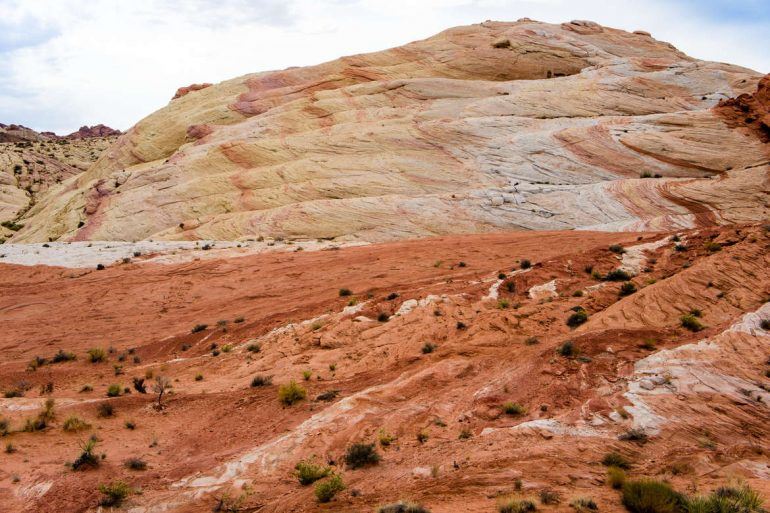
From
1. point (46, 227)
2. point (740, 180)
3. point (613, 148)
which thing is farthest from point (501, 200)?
point (46, 227)

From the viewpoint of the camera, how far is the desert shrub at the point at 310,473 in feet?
34.4

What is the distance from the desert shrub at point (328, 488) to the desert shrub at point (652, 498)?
440 cm

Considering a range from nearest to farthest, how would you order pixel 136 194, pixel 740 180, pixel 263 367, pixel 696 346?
pixel 696 346 → pixel 263 367 → pixel 740 180 → pixel 136 194

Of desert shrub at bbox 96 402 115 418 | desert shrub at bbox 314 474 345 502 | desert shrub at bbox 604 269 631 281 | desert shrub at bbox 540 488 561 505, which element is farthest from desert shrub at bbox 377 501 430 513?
desert shrub at bbox 604 269 631 281

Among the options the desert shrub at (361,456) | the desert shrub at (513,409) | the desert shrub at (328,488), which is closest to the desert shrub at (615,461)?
the desert shrub at (513,409)

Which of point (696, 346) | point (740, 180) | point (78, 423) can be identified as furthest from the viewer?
point (740, 180)

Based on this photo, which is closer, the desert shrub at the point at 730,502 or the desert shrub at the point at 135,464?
the desert shrub at the point at 730,502

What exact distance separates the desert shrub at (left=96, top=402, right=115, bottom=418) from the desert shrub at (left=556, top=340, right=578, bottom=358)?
422 inches

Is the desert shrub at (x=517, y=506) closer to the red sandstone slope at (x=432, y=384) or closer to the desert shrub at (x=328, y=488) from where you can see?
the red sandstone slope at (x=432, y=384)

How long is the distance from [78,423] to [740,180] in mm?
34210

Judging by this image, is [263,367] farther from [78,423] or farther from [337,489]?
[337,489]

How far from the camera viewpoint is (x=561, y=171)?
37.5 metres

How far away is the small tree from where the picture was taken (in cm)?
1474

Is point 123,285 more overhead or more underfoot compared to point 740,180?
more underfoot
